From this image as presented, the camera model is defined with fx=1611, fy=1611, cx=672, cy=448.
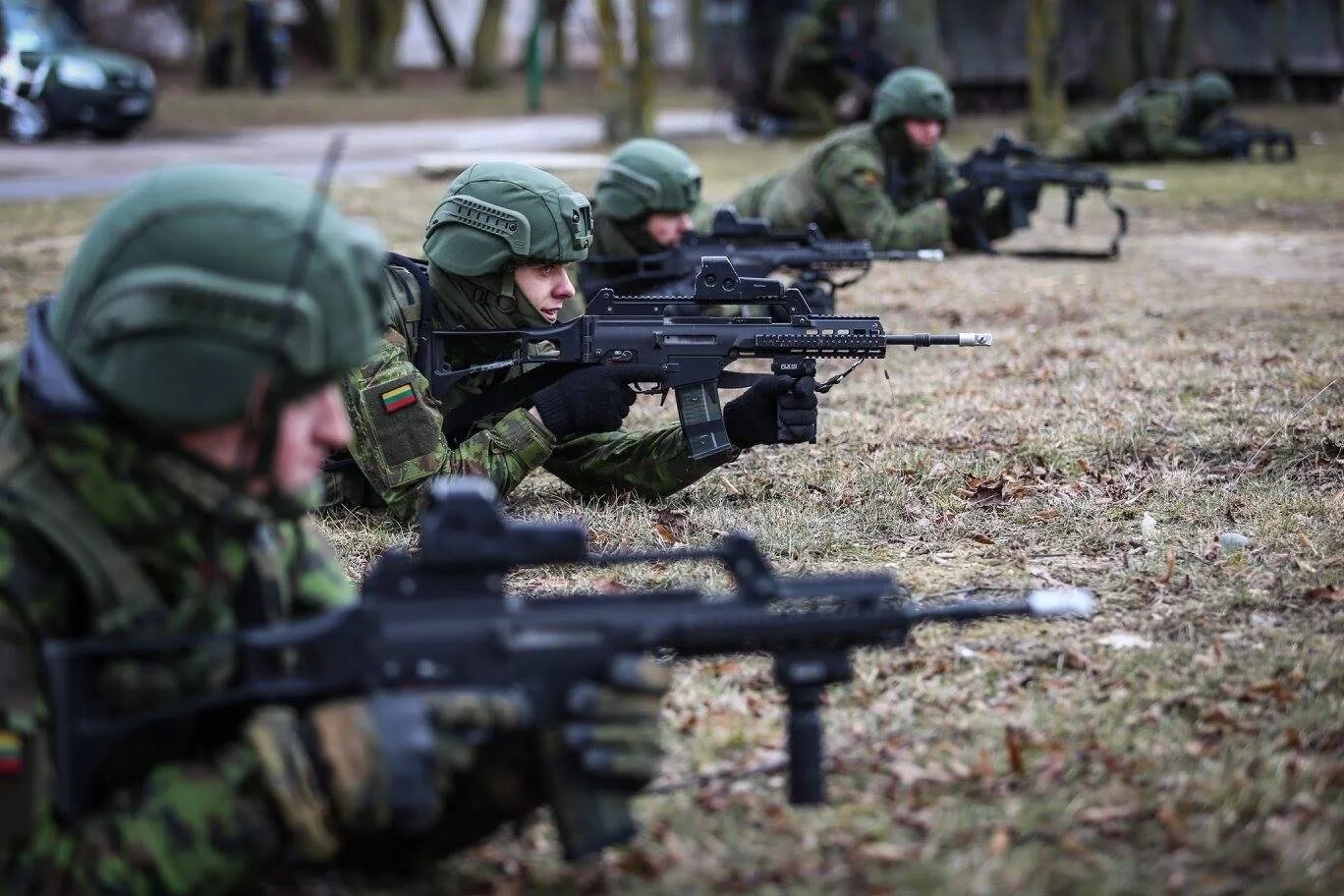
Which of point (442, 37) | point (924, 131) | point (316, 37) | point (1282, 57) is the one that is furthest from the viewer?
point (316, 37)

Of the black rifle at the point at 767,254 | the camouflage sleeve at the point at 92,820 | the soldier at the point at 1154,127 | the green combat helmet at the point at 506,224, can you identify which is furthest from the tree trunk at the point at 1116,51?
the camouflage sleeve at the point at 92,820

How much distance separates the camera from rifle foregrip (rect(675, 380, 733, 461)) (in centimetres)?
554

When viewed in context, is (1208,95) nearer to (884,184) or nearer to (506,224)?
(884,184)

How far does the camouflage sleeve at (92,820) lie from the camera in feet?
8.05

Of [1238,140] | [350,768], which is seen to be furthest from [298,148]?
[350,768]

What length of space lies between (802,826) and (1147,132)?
1775cm

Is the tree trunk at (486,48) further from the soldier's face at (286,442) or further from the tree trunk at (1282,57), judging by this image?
the soldier's face at (286,442)

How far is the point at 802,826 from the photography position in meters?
3.26

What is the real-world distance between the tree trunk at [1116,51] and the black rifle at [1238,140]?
8.19 m

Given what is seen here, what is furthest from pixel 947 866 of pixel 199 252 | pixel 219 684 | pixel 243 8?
pixel 243 8

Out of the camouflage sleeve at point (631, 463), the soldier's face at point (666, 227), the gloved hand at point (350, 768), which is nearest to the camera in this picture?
the gloved hand at point (350, 768)

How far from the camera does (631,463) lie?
19.1 feet

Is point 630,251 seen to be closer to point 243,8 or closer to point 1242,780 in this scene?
point 1242,780

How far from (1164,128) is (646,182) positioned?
13.2 m
